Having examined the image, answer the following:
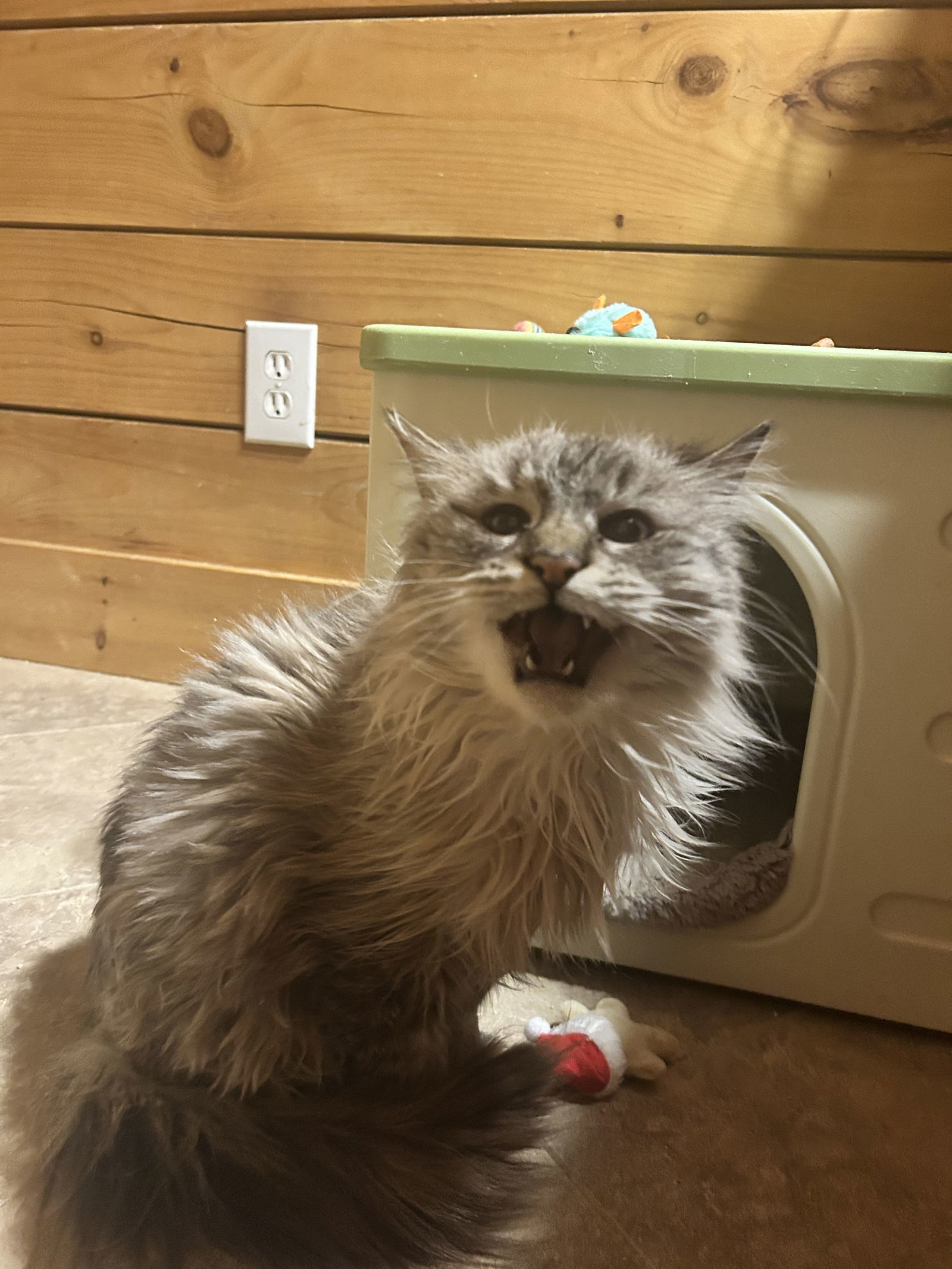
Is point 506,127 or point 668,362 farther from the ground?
point 506,127

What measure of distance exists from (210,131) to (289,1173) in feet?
4.49

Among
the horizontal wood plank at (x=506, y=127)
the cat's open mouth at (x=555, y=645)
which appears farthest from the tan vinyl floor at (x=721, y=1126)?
the horizontal wood plank at (x=506, y=127)

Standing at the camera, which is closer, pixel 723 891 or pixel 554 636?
pixel 554 636

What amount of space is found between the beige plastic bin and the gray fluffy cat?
0.38ft

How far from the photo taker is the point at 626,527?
53cm

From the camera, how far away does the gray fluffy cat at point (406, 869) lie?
1.77 feet

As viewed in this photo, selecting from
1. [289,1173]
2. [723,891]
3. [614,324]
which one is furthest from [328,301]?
[289,1173]

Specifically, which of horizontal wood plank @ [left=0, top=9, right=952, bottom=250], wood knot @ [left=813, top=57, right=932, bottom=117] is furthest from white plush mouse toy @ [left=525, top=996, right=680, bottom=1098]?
wood knot @ [left=813, top=57, right=932, bottom=117]

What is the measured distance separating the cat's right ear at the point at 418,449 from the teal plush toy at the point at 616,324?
36 centimetres

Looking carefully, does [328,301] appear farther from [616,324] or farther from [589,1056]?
[589,1056]

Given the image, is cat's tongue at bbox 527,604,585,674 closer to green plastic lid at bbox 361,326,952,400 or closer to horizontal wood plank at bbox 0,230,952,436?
green plastic lid at bbox 361,326,952,400

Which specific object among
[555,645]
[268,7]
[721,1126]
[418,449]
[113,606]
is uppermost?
[268,7]

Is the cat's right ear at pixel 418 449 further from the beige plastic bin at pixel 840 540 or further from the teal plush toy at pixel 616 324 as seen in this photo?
the teal plush toy at pixel 616 324

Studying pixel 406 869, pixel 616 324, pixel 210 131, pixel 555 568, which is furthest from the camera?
pixel 210 131
